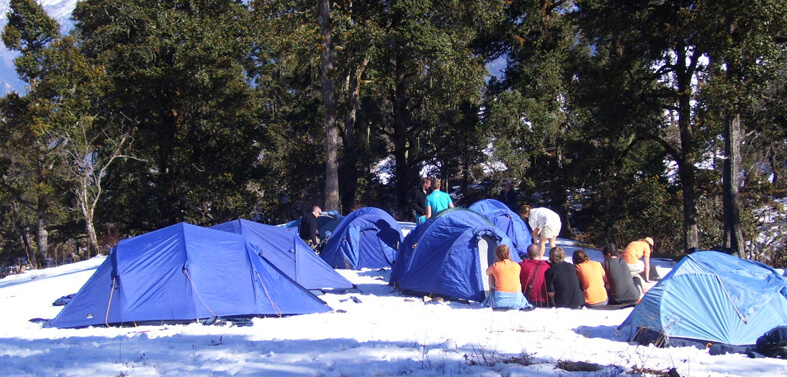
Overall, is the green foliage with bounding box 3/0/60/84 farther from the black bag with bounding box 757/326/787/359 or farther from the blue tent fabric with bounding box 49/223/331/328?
the black bag with bounding box 757/326/787/359

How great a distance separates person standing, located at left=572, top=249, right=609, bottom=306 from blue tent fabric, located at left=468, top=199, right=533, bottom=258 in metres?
4.07

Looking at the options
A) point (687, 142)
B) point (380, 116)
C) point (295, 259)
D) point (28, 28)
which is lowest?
point (295, 259)

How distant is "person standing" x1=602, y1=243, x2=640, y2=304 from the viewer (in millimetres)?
8602

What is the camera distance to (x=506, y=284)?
841 centimetres

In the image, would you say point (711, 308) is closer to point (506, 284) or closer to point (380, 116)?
point (506, 284)

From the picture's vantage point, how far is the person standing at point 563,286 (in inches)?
331

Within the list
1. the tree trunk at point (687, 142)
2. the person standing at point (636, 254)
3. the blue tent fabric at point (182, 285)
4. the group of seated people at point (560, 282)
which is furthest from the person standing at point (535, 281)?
the tree trunk at point (687, 142)

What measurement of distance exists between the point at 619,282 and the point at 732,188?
7.28 metres

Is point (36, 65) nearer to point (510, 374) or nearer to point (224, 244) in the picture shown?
point (224, 244)

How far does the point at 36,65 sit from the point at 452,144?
17.0 meters

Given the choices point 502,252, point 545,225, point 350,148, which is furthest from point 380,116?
point 502,252

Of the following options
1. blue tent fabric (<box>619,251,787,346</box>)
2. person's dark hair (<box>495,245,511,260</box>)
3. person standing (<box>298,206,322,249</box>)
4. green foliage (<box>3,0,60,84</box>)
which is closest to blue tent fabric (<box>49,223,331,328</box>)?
person's dark hair (<box>495,245,511,260</box>)

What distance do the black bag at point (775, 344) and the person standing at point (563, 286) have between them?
2557mm

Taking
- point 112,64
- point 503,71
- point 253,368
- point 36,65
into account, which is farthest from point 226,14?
point 253,368
